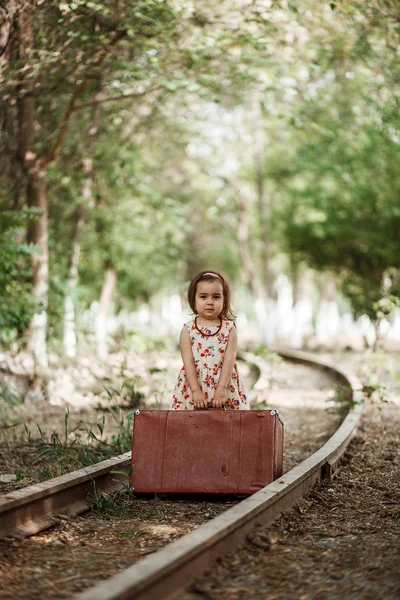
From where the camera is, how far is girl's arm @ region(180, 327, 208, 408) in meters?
5.41

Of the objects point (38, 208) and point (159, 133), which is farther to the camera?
point (159, 133)

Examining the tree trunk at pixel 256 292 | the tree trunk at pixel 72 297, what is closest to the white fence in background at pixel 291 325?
the tree trunk at pixel 256 292

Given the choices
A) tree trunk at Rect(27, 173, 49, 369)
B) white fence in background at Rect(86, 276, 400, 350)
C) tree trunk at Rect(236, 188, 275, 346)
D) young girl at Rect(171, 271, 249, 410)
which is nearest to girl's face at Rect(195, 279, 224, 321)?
young girl at Rect(171, 271, 249, 410)

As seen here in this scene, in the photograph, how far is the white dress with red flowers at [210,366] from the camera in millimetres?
5621

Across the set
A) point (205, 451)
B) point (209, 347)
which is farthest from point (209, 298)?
point (205, 451)

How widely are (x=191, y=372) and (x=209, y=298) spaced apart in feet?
1.87

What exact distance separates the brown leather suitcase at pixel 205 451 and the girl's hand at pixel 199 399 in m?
0.26

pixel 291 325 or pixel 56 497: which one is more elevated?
pixel 291 325

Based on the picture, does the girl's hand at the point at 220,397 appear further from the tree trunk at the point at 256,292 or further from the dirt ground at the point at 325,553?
the tree trunk at the point at 256,292

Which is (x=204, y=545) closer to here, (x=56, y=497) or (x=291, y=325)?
(x=56, y=497)

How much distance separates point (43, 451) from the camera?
643cm

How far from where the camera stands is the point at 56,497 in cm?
476

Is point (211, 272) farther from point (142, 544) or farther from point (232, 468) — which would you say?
point (142, 544)

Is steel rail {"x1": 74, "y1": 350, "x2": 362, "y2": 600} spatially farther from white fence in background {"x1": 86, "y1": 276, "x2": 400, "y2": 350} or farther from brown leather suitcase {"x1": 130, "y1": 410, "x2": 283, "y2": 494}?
white fence in background {"x1": 86, "y1": 276, "x2": 400, "y2": 350}
